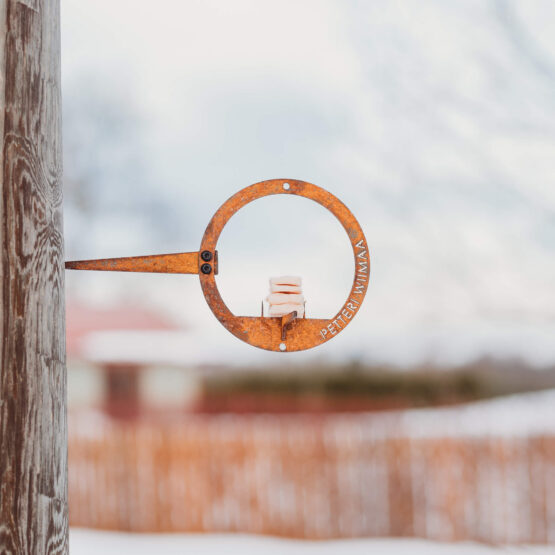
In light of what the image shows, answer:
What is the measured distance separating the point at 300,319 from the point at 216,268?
0.65 feet

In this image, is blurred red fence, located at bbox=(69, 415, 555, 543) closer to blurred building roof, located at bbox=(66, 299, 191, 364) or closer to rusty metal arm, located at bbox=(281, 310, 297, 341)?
blurred building roof, located at bbox=(66, 299, 191, 364)

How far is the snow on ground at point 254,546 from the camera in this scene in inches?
196

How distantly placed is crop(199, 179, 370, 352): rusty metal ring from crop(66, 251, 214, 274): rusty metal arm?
24 mm

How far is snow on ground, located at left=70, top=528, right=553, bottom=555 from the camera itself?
16.3 ft

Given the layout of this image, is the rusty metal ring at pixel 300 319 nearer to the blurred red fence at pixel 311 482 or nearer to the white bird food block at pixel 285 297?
the white bird food block at pixel 285 297

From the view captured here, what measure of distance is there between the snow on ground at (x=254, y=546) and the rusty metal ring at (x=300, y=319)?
410 centimetres

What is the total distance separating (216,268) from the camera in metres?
1.33

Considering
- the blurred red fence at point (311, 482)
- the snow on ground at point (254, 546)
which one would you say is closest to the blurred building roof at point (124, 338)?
the blurred red fence at point (311, 482)

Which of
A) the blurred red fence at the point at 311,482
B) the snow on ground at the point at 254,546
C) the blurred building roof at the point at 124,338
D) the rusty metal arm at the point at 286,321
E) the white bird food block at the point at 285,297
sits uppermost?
the white bird food block at the point at 285,297

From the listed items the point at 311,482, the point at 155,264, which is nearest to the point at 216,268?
the point at 155,264

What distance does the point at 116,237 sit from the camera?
8289 mm

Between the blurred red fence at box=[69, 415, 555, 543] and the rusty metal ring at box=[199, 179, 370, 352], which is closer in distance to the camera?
the rusty metal ring at box=[199, 179, 370, 352]

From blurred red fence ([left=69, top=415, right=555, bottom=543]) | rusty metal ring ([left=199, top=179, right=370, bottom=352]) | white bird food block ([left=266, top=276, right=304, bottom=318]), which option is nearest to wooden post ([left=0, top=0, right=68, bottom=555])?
rusty metal ring ([left=199, top=179, right=370, bottom=352])

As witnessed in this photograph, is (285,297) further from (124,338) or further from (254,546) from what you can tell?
(124,338)
